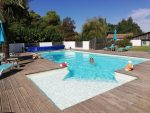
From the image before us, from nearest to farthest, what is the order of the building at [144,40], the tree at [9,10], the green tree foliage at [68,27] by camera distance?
the tree at [9,10], the building at [144,40], the green tree foliage at [68,27]

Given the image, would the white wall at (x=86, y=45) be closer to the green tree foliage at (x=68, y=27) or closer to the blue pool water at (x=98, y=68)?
the blue pool water at (x=98, y=68)

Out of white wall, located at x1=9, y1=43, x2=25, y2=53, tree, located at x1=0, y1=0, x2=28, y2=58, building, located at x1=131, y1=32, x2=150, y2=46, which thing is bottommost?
white wall, located at x1=9, y1=43, x2=25, y2=53

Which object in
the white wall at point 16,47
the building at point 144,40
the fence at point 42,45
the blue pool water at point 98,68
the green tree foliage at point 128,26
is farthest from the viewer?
the green tree foliage at point 128,26

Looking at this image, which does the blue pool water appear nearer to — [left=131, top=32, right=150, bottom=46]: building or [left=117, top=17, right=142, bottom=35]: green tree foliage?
[left=131, top=32, right=150, bottom=46]: building

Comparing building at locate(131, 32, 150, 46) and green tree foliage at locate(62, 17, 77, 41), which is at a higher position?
green tree foliage at locate(62, 17, 77, 41)

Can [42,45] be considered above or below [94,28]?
below

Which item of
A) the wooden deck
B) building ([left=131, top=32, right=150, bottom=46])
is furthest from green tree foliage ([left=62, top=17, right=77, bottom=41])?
the wooden deck

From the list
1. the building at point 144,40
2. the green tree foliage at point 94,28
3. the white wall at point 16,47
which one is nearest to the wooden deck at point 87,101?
the white wall at point 16,47

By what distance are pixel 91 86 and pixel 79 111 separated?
3.90m

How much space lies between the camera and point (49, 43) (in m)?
28.1

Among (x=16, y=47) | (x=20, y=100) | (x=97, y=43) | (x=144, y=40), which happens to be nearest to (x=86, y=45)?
(x=97, y=43)

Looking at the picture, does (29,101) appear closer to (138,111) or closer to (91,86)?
(138,111)

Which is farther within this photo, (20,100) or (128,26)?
(128,26)

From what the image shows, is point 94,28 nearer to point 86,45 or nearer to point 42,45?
point 86,45
